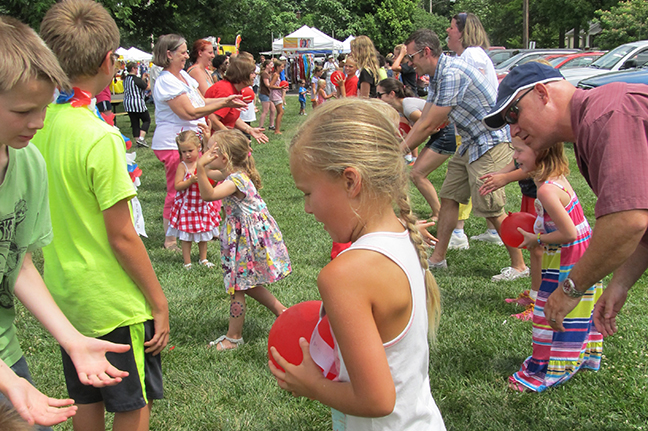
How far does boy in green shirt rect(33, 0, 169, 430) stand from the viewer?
2.09 metres

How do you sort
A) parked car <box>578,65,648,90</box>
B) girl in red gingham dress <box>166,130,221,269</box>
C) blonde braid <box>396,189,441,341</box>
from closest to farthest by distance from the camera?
1. blonde braid <box>396,189,441,341</box>
2. girl in red gingham dress <box>166,130,221,269</box>
3. parked car <box>578,65,648,90</box>

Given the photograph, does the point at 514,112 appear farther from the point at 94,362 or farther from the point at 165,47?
the point at 165,47

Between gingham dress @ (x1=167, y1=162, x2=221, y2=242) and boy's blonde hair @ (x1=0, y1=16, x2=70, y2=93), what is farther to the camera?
gingham dress @ (x1=167, y1=162, x2=221, y2=242)

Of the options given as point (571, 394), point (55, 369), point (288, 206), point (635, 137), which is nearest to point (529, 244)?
point (571, 394)

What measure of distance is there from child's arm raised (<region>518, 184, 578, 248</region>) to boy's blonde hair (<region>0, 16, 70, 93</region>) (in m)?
2.82

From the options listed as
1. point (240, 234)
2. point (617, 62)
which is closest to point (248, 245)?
point (240, 234)

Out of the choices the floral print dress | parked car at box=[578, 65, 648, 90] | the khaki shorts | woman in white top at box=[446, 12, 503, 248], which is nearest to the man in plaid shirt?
the khaki shorts

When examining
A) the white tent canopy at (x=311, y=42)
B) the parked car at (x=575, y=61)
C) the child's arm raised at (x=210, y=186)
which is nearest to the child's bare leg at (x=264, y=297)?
the child's arm raised at (x=210, y=186)

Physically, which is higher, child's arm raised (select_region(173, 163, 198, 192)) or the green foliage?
the green foliage

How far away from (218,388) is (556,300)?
2.26 m

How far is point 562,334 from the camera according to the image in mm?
3320

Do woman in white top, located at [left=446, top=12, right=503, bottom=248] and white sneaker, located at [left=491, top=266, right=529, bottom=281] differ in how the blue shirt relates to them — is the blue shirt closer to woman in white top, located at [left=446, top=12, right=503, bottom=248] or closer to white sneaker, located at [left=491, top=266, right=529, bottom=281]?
woman in white top, located at [left=446, top=12, right=503, bottom=248]

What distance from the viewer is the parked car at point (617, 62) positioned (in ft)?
49.1

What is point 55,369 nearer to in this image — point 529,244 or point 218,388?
point 218,388
